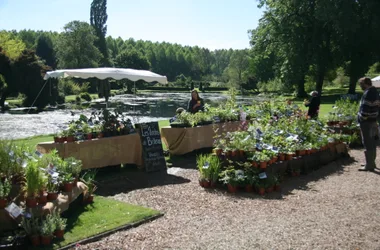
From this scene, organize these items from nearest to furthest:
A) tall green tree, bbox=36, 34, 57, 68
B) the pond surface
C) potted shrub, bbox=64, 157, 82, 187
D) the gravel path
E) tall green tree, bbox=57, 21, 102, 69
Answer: the gravel path < potted shrub, bbox=64, 157, 82, 187 < the pond surface < tall green tree, bbox=57, 21, 102, 69 < tall green tree, bbox=36, 34, 57, 68

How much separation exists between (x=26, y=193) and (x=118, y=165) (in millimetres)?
4235

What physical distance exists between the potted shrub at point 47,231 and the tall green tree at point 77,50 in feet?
231

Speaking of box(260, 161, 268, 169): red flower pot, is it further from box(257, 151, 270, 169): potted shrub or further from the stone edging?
the stone edging

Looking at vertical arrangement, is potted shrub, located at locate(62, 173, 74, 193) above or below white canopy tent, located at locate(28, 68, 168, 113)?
below

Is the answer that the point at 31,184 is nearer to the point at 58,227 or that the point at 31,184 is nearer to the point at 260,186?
the point at 58,227

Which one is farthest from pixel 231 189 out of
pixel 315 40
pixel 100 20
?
pixel 100 20

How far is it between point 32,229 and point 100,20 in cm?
9249

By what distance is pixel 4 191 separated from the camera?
4590mm

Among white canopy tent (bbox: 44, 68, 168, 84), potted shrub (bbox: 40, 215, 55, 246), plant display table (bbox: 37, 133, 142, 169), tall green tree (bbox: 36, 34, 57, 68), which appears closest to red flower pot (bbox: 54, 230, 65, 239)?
potted shrub (bbox: 40, 215, 55, 246)

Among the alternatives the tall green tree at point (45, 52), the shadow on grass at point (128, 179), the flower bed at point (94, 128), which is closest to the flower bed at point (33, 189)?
the shadow on grass at point (128, 179)

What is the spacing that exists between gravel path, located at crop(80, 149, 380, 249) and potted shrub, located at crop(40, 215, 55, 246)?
1.56 feet

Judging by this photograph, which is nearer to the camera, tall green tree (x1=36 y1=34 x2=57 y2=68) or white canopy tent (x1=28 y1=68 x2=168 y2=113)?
white canopy tent (x1=28 y1=68 x2=168 y2=113)

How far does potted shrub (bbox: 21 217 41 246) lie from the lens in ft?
14.2

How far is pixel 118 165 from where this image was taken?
895 centimetres
